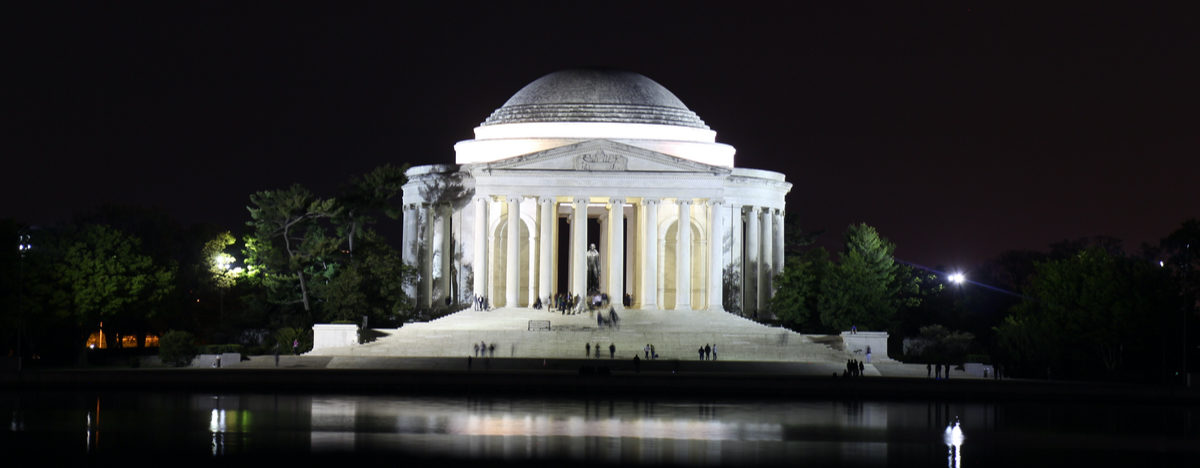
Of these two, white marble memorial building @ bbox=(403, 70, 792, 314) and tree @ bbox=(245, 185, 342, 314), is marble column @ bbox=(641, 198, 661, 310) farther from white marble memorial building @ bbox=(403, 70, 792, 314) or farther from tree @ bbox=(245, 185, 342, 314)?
tree @ bbox=(245, 185, 342, 314)

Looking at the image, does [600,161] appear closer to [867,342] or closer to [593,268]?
[593,268]

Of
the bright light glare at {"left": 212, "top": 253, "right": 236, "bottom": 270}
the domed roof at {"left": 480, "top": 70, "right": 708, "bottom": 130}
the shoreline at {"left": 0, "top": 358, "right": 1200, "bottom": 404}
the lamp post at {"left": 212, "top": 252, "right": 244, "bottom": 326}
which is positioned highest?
the domed roof at {"left": 480, "top": 70, "right": 708, "bottom": 130}

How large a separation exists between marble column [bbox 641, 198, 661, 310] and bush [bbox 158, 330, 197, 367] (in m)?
32.9

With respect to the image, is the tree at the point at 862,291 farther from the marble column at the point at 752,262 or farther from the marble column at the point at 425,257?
the marble column at the point at 425,257

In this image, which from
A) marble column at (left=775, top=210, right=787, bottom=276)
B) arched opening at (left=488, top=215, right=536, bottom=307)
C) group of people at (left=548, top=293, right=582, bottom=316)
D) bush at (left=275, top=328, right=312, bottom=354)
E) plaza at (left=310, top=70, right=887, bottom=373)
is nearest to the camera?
bush at (left=275, top=328, right=312, bottom=354)

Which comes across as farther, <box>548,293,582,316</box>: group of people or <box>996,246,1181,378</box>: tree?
<box>548,293,582,316</box>: group of people

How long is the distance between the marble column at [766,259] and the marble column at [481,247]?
2041cm

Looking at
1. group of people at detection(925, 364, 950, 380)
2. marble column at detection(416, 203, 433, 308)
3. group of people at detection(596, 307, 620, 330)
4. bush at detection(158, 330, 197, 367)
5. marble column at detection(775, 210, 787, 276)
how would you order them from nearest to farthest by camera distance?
group of people at detection(925, 364, 950, 380) → bush at detection(158, 330, 197, 367) → group of people at detection(596, 307, 620, 330) → marble column at detection(416, 203, 433, 308) → marble column at detection(775, 210, 787, 276)

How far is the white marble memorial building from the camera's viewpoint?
11300cm

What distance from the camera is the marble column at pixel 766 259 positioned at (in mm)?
121875

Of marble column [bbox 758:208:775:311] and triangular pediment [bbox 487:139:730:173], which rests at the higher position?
triangular pediment [bbox 487:139:730:173]

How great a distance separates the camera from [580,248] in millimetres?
113125

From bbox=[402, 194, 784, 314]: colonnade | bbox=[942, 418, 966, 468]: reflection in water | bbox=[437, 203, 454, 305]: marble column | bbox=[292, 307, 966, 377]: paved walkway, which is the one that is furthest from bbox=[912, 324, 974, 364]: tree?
bbox=[942, 418, 966, 468]: reflection in water

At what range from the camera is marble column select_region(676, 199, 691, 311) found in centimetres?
11362
